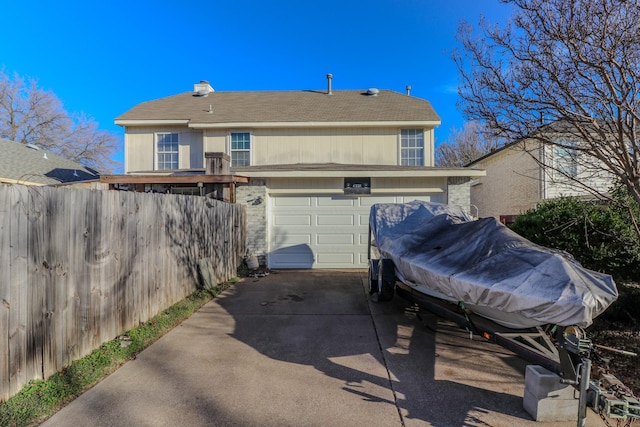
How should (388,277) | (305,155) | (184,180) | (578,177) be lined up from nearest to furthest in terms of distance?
(388,277)
(578,177)
(184,180)
(305,155)

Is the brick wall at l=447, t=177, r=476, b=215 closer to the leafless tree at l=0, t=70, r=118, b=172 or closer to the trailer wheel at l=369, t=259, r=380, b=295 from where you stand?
the trailer wheel at l=369, t=259, r=380, b=295

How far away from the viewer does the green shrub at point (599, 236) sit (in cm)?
480

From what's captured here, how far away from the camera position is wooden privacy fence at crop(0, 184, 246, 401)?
2750 millimetres

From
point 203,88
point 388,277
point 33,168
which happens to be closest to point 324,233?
point 388,277

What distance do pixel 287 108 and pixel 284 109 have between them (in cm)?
16

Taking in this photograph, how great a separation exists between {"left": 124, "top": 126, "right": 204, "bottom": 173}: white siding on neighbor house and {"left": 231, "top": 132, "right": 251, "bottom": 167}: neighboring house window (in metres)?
1.34

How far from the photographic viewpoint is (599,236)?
5137 millimetres

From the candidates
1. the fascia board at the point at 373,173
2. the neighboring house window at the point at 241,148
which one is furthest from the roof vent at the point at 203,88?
the fascia board at the point at 373,173

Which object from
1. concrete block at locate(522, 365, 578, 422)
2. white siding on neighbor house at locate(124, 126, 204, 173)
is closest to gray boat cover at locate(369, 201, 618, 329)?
concrete block at locate(522, 365, 578, 422)

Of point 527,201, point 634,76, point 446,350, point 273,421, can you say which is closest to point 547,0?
point 634,76

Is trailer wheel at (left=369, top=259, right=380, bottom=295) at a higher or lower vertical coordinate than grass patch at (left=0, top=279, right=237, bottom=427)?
higher

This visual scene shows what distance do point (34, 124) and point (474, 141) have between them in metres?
34.2

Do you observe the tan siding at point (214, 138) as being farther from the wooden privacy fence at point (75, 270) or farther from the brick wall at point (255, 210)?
the wooden privacy fence at point (75, 270)

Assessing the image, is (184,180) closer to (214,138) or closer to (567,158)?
(214,138)
